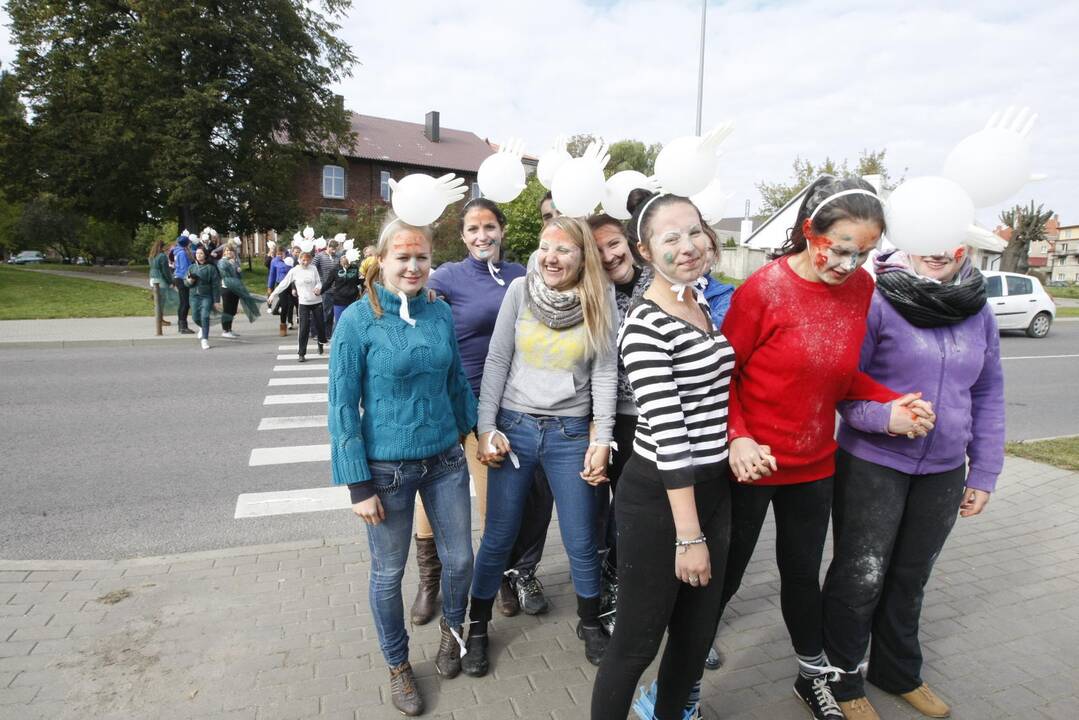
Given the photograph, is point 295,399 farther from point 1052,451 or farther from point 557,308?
point 1052,451

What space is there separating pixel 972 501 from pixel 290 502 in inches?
179

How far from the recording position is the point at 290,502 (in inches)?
209

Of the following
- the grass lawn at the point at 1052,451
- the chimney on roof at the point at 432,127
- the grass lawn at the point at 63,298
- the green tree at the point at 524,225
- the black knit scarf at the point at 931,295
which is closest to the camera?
the black knit scarf at the point at 931,295

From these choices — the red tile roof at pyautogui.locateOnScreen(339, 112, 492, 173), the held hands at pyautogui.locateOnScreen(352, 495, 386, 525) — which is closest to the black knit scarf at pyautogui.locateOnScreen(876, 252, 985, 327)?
the held hands at pyautogui.locateOnScreen(352, 495, 386, 525)

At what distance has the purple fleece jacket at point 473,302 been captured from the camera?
3387 millimetres

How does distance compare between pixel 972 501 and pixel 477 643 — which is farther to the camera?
pixel 477 643

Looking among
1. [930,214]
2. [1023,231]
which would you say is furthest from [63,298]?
[1023,231]

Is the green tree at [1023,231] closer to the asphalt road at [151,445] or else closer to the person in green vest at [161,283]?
the asphalt road at [151,445]

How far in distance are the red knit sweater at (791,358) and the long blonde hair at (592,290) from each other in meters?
0.59

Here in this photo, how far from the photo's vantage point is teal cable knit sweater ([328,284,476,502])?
2576 mm

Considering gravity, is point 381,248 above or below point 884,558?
above

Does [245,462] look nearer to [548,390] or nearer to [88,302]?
[548,390]

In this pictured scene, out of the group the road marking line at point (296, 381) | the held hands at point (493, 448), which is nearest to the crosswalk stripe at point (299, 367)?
the road marking line at point (296, 381)

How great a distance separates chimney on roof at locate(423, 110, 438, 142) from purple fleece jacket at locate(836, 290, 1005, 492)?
5196 cm
